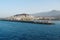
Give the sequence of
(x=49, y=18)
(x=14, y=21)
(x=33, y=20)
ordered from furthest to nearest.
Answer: (x=14, y=21)
(x=33, y=20)
(x=49, y=18)

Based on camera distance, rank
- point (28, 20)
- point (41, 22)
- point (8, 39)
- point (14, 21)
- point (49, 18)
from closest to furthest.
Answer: point (8, 39), point (49, 18), point (41, 22), point (28, 20), point (14, 21)

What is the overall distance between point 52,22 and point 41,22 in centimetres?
286

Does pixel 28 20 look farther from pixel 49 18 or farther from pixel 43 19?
pixel 49 18

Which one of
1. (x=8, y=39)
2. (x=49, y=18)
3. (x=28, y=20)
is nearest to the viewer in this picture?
(x=8, y=39)

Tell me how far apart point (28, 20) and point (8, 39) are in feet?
93.6

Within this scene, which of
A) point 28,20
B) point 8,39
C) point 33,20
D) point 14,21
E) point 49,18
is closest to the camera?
point 8,39

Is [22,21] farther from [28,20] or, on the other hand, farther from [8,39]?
[8,39]

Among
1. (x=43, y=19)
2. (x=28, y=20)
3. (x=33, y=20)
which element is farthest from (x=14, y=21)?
(x=43, y=19)

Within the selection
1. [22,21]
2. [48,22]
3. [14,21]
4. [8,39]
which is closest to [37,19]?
[48,22]

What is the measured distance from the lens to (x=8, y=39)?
11.9 meters

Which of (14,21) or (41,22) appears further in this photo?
(14,21)

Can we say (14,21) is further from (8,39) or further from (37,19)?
(8,39)

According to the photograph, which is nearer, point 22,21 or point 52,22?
point 52,22

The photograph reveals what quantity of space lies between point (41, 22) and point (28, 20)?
7.03m
